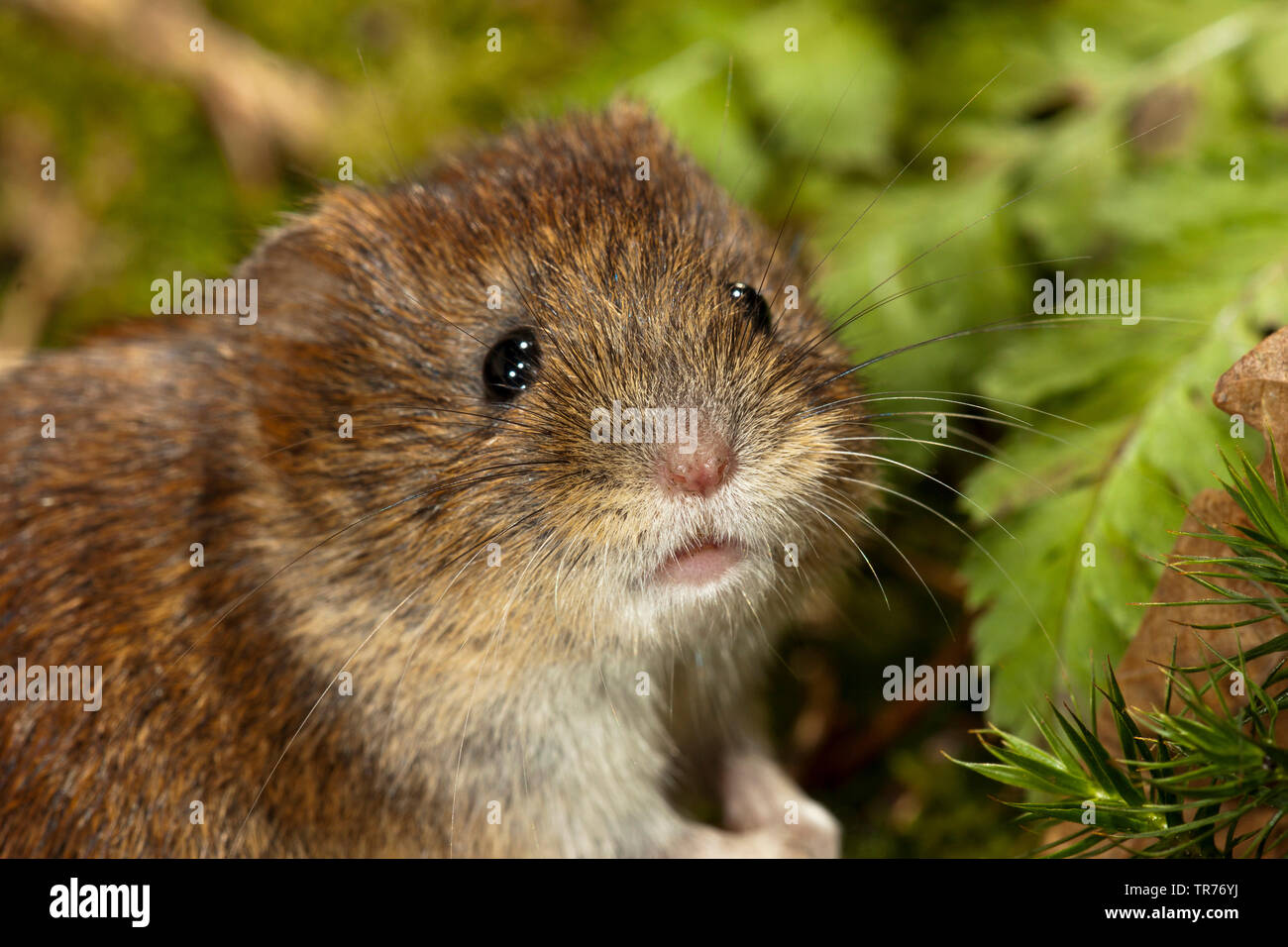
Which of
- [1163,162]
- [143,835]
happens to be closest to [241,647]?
[143,835]

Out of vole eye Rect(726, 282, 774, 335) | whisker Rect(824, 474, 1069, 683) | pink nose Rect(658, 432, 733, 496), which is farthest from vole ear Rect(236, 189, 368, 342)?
whisker Rect(824, 474, 1069, 683)

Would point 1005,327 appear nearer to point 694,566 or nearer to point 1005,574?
point 1005,574

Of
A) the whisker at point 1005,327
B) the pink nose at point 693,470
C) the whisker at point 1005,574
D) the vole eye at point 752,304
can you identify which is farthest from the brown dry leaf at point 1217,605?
the vole eye at point 752,304

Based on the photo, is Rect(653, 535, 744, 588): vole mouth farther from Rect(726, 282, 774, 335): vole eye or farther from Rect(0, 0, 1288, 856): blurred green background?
Rect(0, 0, 1288, 856): blurred green background

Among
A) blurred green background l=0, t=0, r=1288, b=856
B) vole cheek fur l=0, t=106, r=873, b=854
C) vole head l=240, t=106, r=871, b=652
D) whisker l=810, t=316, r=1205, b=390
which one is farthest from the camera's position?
blurred green background l=0, t=0, r=1288, b=856
